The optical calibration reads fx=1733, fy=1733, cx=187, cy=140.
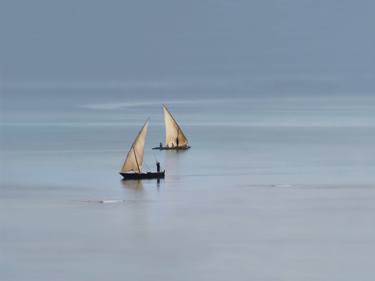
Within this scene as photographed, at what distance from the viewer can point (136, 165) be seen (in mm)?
51031

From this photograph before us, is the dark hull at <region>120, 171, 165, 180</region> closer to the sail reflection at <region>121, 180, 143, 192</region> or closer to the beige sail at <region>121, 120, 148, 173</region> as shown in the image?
the sail reflection at <region>121, 180, 143, 192</region>

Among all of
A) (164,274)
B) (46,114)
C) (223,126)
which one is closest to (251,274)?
(164,274)

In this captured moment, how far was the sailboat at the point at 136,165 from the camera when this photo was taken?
50.1 m

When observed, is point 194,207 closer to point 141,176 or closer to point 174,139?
point 141,176

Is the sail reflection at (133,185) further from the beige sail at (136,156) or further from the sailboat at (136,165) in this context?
the beige sail at (136,156)

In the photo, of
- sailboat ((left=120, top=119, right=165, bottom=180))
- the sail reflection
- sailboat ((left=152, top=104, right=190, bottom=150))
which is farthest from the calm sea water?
sailboat ((left=152, top=104, right=190, bottom=150))

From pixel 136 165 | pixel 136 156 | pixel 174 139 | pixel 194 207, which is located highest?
pixel 174 139

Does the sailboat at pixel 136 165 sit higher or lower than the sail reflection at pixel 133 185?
higher

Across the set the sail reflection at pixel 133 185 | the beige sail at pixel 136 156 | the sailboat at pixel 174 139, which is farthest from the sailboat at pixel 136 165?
the sailboat at pixel 174 139

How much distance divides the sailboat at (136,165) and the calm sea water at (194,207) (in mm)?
467

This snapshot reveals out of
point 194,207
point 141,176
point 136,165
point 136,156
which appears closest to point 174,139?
point 136,165

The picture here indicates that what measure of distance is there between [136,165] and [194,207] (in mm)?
8196

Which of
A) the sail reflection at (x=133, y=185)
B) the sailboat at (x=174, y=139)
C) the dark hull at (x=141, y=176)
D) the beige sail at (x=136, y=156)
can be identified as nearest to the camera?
the sail reflection at (x=133, y=185)

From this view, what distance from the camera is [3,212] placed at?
42.1 metres
